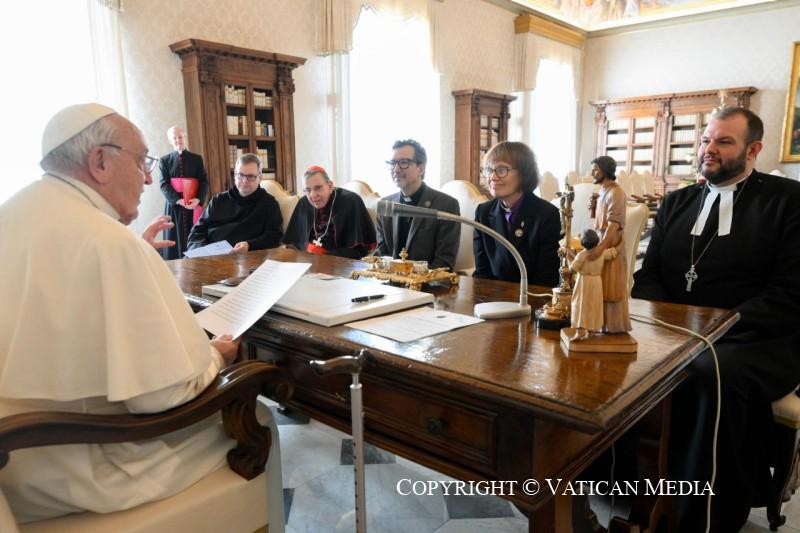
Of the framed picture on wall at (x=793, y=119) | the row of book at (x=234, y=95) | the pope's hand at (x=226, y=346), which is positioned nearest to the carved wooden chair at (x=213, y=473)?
the pope's hand at (x=226, y=346)

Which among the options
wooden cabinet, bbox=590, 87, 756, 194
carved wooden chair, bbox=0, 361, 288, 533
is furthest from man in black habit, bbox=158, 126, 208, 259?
wooden cabinet, bbox=590, 87, 756, 194

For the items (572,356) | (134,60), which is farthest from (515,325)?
(134,60)

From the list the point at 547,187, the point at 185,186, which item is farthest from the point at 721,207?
the point at 547,187

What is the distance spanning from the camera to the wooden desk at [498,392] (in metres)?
1.09

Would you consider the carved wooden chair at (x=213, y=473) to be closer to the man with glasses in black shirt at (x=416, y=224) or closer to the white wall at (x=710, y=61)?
the man with glasses in black shirt at (x=416, y=224)

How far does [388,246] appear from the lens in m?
3.34

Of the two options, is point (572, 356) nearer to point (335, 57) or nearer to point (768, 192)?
point (768, 192)

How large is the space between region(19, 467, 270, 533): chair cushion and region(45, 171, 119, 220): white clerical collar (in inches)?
27.9

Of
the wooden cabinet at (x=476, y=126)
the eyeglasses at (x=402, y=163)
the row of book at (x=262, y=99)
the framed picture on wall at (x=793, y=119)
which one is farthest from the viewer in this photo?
the framed picture on wall at (x=793, y=119)

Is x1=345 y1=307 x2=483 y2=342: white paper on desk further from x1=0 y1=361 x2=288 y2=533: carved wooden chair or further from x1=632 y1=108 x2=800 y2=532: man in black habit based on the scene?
x1=632 y1=108 x2=800 y2=532: man in black habit

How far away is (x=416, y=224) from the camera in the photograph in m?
3.13

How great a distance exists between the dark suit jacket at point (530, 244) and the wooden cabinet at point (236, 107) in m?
3.64

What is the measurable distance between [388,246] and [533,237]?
3.58ft

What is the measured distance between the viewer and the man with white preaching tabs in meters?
1.16
